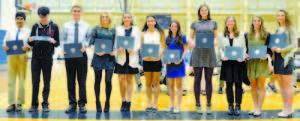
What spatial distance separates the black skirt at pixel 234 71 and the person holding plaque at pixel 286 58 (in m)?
0.55

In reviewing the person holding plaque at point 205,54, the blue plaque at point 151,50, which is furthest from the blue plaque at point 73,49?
the person holding plaque at point 205,54

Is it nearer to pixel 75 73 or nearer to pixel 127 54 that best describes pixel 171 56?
pixel 127 54

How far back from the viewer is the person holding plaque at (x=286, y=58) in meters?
4.54

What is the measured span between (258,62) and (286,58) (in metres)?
0.46

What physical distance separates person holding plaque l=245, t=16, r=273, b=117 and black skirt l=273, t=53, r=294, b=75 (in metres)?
0.10

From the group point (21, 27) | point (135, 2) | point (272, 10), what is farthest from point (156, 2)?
point (21, 27)

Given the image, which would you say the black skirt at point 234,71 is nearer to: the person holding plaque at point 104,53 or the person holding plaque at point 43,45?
the person holding plaque at point 104,53

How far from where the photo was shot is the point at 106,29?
4.75 m

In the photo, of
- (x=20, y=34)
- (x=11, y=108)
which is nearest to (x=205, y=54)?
(x=20, y=34)

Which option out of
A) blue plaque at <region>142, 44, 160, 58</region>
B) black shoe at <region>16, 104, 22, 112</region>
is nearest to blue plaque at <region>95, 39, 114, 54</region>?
blue plaque at <region>142, 44, 160, 58</region>

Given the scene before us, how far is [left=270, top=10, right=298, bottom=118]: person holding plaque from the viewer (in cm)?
454

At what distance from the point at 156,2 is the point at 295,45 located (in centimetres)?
1881

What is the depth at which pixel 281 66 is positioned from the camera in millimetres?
4574

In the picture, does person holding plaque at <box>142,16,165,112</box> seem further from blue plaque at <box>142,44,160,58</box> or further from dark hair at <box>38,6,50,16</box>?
dark hair at <box>38,6,50,16</box>
